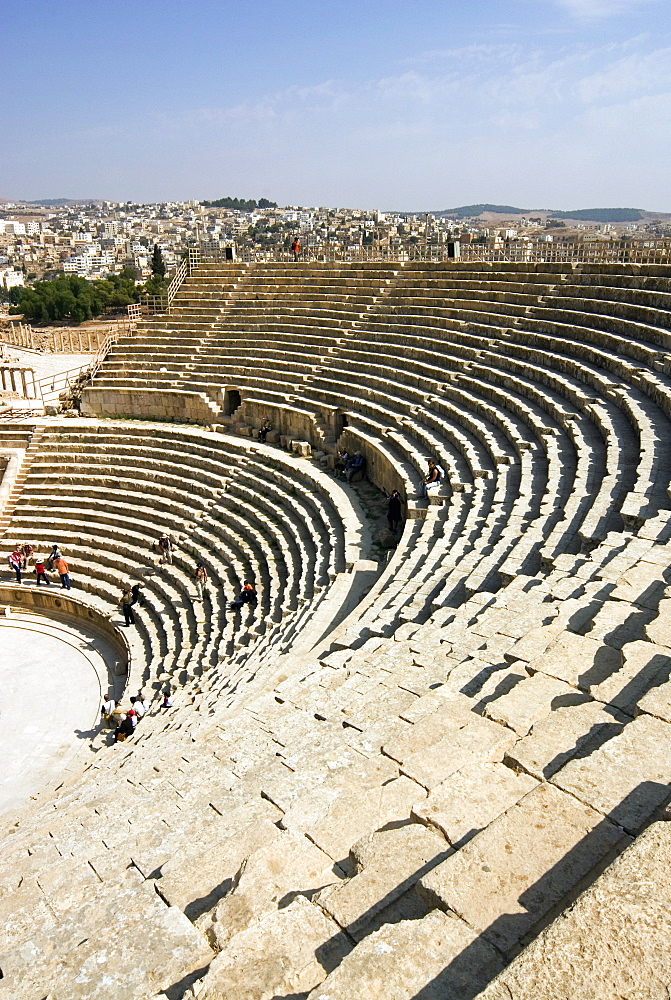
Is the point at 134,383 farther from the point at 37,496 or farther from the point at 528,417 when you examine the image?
the point at 528,417

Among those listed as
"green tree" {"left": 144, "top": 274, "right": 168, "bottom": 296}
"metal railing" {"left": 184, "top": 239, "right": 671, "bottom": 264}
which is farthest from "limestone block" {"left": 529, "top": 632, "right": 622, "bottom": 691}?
A: "green tree" {"left": 144, "top": 274, "right": 168, "bottom": 296}

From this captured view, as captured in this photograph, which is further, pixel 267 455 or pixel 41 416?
pixel 41 416

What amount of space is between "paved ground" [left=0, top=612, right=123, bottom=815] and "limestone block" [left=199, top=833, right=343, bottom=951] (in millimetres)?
7887

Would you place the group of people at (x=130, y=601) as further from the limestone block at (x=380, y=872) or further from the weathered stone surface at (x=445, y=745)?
the limestone block at (x=380, y=872)

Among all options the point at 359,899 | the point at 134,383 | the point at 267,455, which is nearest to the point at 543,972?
the point at 359,899

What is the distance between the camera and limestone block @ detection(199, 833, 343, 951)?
11.4 feet

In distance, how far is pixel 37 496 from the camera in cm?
1920

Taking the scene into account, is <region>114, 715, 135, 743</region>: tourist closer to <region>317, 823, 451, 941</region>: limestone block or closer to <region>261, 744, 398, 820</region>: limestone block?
<region>261, 744, 398, 820</region>: limestone block

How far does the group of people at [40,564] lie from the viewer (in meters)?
16.3

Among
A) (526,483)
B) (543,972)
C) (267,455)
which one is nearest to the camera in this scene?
(543,972)

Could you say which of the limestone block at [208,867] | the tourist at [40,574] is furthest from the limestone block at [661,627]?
the tourist at [40,574]

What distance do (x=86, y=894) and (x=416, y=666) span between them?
10.4 ft

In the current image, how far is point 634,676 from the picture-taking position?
15.5ft

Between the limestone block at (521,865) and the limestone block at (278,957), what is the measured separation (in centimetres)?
50
